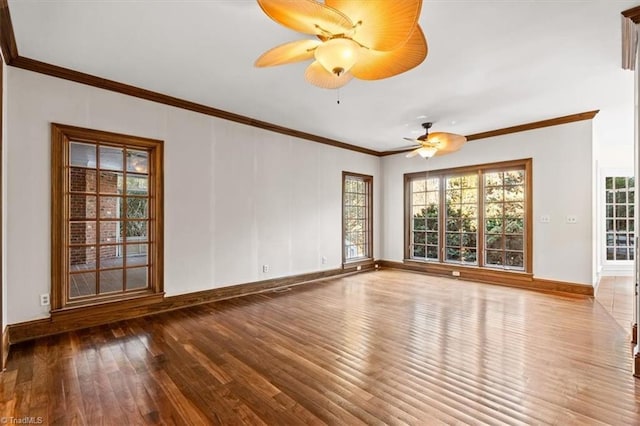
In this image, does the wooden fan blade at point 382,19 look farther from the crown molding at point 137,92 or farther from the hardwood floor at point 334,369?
the crown molding at point 137,92

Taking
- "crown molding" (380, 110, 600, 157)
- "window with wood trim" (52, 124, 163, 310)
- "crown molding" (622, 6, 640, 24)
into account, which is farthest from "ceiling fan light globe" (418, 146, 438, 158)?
"window with wood trim" (52, 124, 163, 310)

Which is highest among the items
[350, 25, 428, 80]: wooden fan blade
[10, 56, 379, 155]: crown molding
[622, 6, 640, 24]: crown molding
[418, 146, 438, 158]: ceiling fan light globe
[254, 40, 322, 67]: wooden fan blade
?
[622, 6, 640, 24]: crown molding

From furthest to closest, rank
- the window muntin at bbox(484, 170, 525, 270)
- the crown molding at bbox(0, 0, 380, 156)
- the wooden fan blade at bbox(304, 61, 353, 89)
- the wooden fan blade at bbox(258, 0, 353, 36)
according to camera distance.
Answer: the window muntin at bbox(484, 170, 525, 270)
the crown molding at bbox(0, 0, 380, 156)
the wooden fan blade at bbox(304, 61, 353, 89)
the wooden fan blade at bbox(258, 0, 353, 36)

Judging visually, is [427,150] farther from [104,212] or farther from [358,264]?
[104,212]

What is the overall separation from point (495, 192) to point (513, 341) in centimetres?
371

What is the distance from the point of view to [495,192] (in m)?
6.02

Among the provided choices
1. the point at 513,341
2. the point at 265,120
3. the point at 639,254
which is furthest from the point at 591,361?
the point at 265,120

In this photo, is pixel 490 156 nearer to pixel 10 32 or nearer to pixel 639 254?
pixel 639 254

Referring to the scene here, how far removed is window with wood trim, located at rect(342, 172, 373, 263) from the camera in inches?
279

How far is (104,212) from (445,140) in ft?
16.0

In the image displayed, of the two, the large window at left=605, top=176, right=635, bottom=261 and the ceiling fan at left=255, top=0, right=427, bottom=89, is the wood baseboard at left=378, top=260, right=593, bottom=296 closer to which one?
the large window at left=605, top=176, right=635, bottom=261

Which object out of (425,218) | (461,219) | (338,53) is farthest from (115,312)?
(461,219)

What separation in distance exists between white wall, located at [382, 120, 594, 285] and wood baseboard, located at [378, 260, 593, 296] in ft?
0.34

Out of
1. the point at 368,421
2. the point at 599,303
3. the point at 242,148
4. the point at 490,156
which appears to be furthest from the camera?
the point at 490,156
